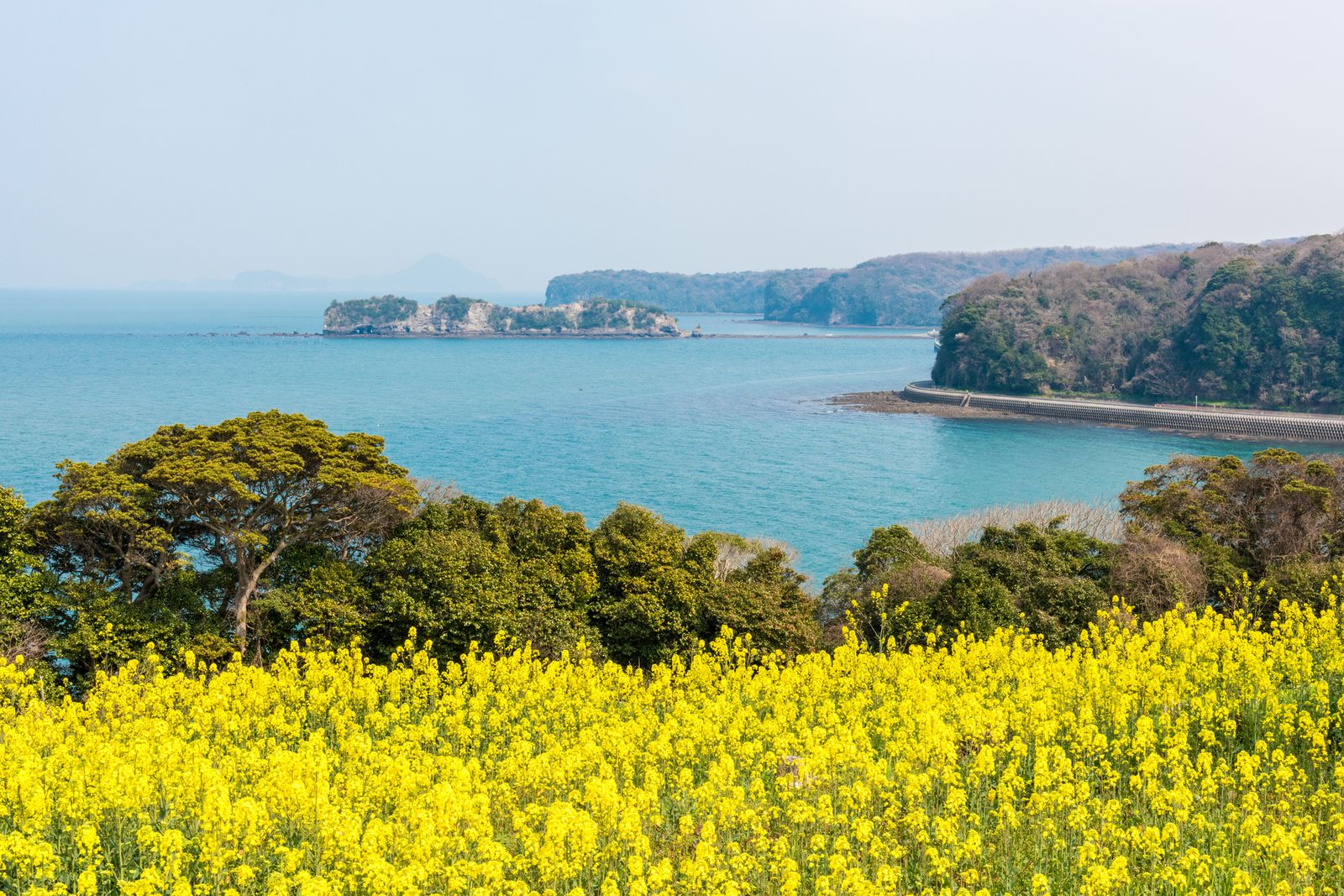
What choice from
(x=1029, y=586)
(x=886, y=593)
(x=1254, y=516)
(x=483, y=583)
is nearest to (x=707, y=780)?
(x=483, y=583)

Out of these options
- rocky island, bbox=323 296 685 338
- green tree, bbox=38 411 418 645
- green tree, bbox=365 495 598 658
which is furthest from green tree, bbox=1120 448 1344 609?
rocky island, bbox=323 296 685 338

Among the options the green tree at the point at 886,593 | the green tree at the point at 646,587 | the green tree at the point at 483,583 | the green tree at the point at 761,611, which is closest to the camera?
the green tree at the point at 483,583

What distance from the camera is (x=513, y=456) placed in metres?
61.1

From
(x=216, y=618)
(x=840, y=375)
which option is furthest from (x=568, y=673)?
(x=840, y=375)

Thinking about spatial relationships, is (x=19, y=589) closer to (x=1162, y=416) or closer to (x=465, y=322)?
(x=1162, y=416)

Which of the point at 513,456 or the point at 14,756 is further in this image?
the point at 513,456

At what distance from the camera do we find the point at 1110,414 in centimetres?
8262

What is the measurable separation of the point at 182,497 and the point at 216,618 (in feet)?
8.16

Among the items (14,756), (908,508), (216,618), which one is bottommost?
(908,508)

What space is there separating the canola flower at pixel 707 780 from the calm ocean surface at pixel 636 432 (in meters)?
24.4

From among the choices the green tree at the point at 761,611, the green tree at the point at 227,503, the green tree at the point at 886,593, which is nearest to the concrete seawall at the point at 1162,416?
the green tree at the point at 886,593

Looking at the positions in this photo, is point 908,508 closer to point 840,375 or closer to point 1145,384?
point 1145,384

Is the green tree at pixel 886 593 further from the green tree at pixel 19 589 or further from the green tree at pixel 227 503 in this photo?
the green tree at pixel 19 589

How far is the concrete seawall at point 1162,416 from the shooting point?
7356cm
